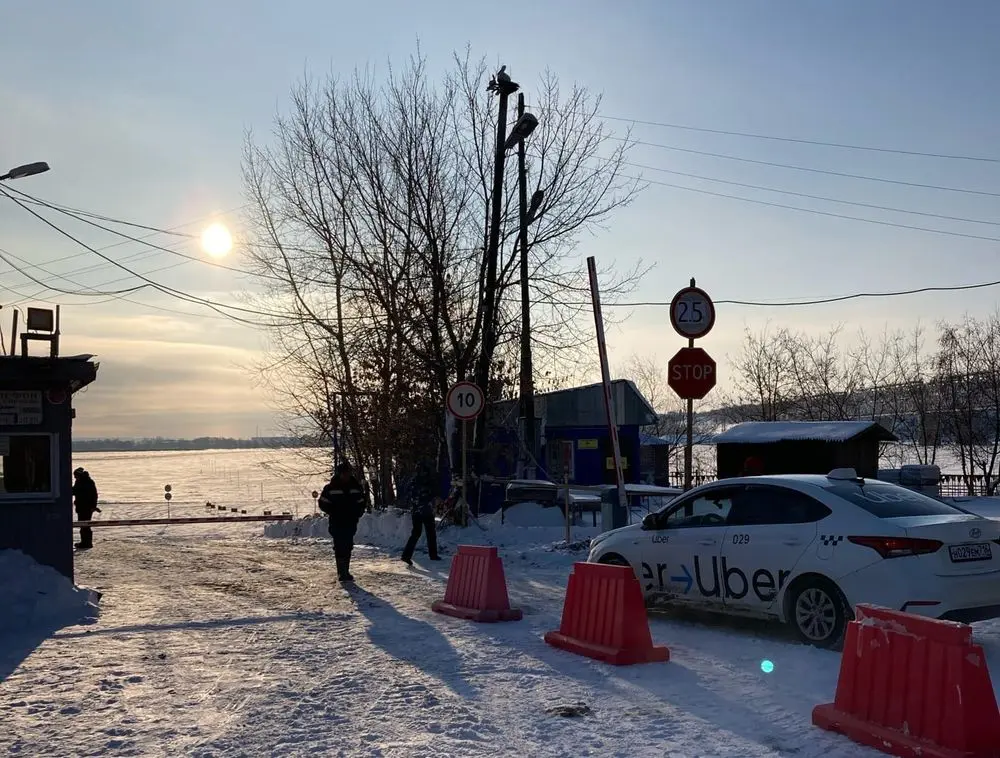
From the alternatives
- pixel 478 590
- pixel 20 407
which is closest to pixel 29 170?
pixel 20 407

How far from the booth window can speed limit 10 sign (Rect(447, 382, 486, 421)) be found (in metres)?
7.44

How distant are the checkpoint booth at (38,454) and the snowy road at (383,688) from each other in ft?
3.60

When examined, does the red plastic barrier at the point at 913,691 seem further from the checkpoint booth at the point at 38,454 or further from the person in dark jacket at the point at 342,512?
the checkpoint booth at the point at 38,454

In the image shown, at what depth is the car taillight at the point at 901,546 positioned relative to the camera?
7.76 meters

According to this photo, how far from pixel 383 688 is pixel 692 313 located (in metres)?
6.86

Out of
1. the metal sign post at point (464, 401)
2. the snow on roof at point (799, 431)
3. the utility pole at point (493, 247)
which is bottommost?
the snow on roof at point (799, 431)

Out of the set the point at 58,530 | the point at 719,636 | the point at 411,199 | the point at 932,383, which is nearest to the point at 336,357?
the point at 411,199

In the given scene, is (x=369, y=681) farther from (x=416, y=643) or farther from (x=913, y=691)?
(x=913, y=691)

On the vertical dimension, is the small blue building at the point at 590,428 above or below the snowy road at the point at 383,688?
above

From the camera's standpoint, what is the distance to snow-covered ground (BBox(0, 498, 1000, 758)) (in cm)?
590

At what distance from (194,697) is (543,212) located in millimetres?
17206

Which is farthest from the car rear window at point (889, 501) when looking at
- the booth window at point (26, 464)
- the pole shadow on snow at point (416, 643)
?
the booth window at point (26, 464)

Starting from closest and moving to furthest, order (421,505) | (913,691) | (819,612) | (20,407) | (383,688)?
(913,691) < (383,688) < (819,612) < (20,407) < (421,505)

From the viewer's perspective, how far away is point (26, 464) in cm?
1170
